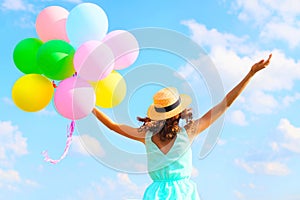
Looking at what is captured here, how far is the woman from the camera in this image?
2922 millimetres

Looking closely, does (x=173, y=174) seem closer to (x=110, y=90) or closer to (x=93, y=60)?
(x=110, y=90)

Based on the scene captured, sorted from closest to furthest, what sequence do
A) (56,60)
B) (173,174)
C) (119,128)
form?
(173,174)
(56,60)
(119,128)

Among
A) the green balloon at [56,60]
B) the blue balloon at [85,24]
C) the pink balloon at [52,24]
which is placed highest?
the pink balloon at [52,24]

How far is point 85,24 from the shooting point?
312 cm

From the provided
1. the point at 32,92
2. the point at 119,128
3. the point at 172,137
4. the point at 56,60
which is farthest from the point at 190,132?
the point at 32,92

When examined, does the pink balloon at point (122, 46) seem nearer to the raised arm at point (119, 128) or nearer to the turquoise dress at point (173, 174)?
the raised arm at point (119, 128)

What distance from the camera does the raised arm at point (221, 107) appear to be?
3.03m

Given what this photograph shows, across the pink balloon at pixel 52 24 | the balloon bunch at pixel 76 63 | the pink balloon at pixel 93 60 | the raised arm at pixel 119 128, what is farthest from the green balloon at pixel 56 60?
the raised arm at pixel 119 128

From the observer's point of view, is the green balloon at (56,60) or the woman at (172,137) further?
the green balloon at (56,60)

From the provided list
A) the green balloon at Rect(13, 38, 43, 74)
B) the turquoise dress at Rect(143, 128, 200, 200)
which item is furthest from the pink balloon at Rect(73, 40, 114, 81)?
the turquoise dress at Rect(143, 128, 200, 200)

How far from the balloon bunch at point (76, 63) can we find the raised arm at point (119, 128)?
0.12m

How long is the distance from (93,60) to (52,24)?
0.63 m

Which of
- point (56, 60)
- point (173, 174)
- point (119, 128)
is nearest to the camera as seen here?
point (173, 174)

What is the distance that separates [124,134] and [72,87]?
0.59 metres
